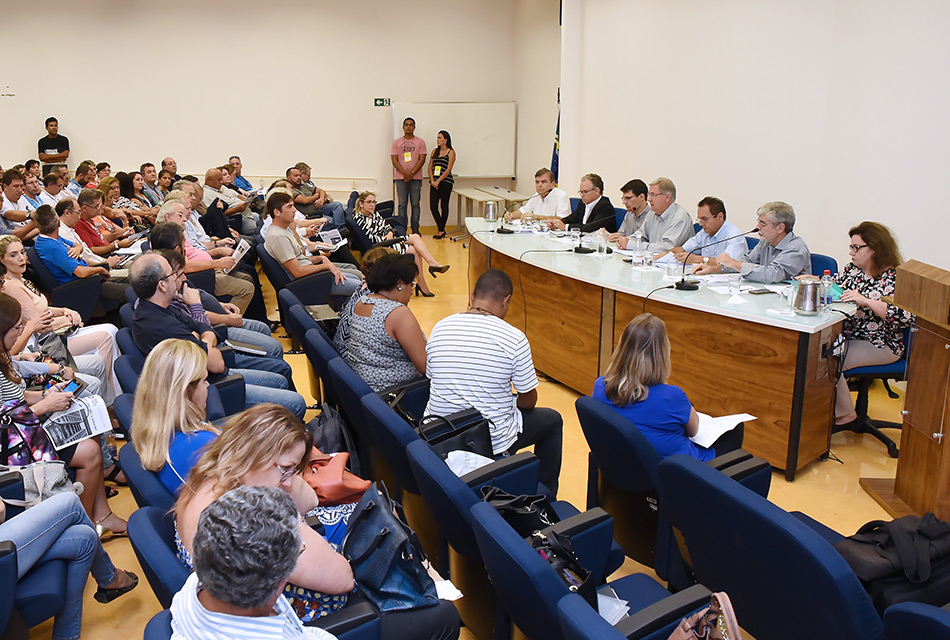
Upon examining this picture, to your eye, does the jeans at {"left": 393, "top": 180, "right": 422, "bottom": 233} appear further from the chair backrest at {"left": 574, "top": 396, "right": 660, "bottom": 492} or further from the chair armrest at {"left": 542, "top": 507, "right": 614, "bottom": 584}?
the chair armrest at {"left": 542, "top": 507, "right": 614, "bottom": 584}

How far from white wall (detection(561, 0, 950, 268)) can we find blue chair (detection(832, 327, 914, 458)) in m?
1.41

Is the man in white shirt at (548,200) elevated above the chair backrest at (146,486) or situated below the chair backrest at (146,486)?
above

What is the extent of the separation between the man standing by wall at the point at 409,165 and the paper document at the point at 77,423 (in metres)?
7.81

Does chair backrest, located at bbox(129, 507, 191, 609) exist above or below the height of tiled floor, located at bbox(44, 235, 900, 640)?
above

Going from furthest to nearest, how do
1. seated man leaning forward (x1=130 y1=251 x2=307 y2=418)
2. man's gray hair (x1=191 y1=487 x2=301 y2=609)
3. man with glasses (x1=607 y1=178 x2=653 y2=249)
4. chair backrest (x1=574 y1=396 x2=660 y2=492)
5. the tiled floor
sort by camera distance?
man with glasses (x1=607 y1=178 x2=653 y2=249) < seated man leaning forward (x1=130 y1=251 x2=307 y2=418) < the tiled floor < chair backrest (x1=574 y1=396 x2=660 y2=492) < man's gray hair (x1=191 y1=487 x2=301 y2=609)

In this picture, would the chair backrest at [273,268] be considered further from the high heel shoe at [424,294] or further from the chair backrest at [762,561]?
the chair backrest at [762,561]

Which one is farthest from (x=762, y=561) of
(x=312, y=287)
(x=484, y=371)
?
(x=312, y=287)

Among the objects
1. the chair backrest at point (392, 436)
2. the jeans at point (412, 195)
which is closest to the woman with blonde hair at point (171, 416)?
the chair backrest at point (392, 436)

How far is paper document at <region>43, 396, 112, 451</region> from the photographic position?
2.80 m

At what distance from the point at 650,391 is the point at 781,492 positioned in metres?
1.25

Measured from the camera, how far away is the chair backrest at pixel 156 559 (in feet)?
5.39

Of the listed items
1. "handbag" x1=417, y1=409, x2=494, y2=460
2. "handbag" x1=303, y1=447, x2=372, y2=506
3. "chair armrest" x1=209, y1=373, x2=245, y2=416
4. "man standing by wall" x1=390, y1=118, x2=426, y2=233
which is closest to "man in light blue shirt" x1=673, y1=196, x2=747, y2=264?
"handbag" x1=417, y1=409, x2=494, y2=460

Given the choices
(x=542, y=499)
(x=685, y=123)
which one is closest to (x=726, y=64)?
(x=685, y=123)

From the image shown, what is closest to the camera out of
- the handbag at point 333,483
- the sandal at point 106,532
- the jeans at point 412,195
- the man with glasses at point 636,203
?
the handbag at point 333,483
